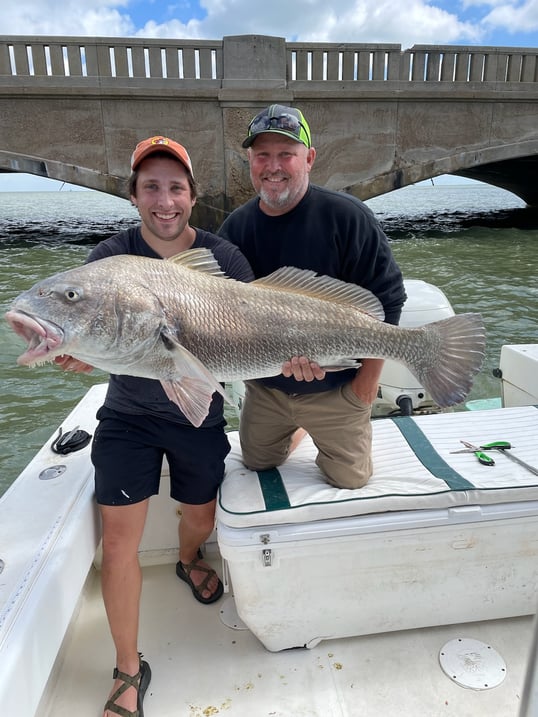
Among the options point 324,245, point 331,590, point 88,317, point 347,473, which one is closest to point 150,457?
point 88,317

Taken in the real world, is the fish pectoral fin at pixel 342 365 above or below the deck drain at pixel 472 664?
above

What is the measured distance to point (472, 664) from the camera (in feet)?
8.29

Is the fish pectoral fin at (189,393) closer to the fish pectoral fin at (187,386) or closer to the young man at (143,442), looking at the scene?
the fish pectoral fin at (187,386)

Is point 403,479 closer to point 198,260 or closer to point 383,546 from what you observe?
point 383,546

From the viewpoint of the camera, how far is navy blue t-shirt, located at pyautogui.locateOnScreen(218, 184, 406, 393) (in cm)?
264

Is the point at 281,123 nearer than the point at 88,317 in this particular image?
No

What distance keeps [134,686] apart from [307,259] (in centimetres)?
220

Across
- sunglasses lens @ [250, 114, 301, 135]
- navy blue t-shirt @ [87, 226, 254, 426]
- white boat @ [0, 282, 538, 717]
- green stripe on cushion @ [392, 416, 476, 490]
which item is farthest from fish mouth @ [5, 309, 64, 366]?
green stripe on cushion @ [392, 416, 476, 490]

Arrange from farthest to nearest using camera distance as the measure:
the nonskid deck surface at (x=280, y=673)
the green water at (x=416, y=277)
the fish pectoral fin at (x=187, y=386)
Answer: the green water at (x=416, y=277)
the nonskid deck surface at (x=280, y=673)
the fish pectoral fin at (x=187, y=386)

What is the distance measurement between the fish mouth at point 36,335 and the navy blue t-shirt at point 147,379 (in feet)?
2.03

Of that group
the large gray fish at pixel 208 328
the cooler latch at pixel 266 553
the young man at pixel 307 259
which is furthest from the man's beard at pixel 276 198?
the cooler latch at pixel 266 553

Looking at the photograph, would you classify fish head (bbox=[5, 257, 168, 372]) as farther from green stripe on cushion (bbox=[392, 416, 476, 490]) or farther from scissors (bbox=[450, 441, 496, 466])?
scissors (bbox=[450, 441, 496, 466])

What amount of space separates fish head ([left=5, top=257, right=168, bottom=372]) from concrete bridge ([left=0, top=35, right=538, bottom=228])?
14.9 metres

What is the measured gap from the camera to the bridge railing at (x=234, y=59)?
15062 mm
